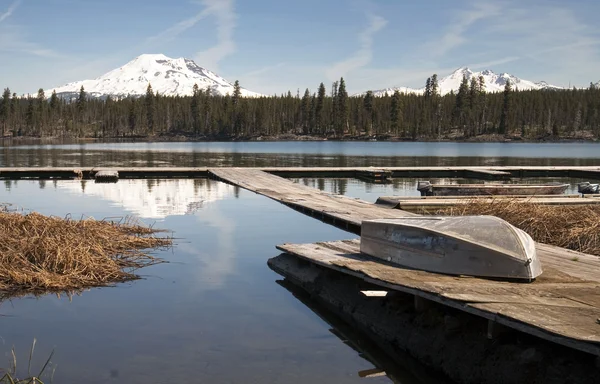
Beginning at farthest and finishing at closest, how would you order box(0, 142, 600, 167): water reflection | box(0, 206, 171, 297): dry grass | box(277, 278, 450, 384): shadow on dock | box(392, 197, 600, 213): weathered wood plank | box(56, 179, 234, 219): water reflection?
box(0, 142, 600, 167): water reflection, box(56, 179, 234, 219): water reflection, box(392, 197, 600, 213): weathered wood plank, box(0, 206, 171, 297): dry grass, box(277, 278, 450, 384): shadow on dock

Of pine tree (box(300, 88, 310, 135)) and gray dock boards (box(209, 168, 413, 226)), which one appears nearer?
gray dock boards (box(209, 168, 413, 226))

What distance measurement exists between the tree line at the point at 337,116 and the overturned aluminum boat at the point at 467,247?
115 metres

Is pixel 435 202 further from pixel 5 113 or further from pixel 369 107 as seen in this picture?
pixel 5 113

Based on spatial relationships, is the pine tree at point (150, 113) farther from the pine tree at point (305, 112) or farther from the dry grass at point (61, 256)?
the dry grass at point (61, 256)

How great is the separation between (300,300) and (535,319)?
4208 millimetres

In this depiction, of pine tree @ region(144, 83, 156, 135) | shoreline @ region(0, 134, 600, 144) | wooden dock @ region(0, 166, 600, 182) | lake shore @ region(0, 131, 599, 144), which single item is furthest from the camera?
pine tree @ region(144, 83, 156, 135)

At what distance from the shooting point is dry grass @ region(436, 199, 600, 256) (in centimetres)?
1099

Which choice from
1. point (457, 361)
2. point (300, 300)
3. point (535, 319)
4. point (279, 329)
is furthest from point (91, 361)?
point (535, 319)

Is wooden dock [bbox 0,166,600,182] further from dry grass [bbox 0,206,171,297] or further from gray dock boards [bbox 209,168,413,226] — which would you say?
dry grass [bbox 0,206,171,297]

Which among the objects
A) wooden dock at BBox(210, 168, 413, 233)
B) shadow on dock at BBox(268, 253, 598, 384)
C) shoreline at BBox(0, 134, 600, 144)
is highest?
shoreline at BBox(0, 134, 600, 144)

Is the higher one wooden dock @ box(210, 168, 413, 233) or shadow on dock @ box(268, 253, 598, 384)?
wooden dock @ box(210, 168, 413, 233)

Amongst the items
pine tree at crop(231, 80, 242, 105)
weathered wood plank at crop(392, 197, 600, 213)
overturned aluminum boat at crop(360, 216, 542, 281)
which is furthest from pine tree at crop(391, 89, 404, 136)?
overturned aluminum boat at crop(360, 216, 542, 281)

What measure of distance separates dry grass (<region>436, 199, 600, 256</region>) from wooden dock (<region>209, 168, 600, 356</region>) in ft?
5.38

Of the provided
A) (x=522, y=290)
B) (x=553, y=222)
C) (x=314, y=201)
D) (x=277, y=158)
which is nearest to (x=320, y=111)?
(x=277, y=158)
